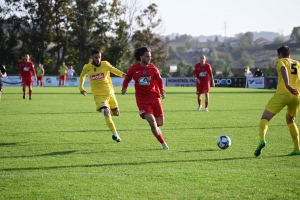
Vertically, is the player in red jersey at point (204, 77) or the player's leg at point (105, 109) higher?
the player in red jersey at point (204, 77)

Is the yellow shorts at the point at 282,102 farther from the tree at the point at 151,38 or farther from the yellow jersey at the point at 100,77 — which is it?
the tree at the point at 151,38

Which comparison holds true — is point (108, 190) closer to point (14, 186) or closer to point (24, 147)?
point (14, 186)

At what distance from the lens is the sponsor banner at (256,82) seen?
52.0 meters

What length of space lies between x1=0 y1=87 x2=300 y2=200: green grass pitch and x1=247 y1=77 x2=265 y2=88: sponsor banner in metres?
37.5

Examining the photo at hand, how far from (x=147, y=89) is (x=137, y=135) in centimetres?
257

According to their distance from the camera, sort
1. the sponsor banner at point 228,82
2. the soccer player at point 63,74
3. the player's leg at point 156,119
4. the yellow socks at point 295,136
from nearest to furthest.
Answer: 1. the yellow socks at point 295,136
2. the player's leg at point 156,119
3. the soccer player at point 63,74
4. the sponsor banner at point 228,82

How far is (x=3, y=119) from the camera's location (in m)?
17.0

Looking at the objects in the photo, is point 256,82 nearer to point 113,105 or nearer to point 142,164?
point 113,105

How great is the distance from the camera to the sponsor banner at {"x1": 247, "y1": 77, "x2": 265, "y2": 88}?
52.0 meters

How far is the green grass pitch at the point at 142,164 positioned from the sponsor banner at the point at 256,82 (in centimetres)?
3750

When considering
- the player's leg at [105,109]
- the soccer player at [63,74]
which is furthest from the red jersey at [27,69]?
the soccer player at [63,74]

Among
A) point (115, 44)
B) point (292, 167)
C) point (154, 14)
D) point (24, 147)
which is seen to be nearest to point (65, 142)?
point (24, 147)

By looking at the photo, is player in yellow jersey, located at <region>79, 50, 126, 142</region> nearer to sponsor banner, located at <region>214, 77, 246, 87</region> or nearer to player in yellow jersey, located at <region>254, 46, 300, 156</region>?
player in yellow jersey, located at <region>254, 46, 300, 156</region>

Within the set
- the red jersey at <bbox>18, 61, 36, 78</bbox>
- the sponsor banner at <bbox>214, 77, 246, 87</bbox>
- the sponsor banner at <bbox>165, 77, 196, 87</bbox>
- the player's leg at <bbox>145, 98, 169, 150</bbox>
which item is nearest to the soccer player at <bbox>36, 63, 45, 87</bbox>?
the sponsor banner at <bbox>165, 77, 196, 87</bbox>
